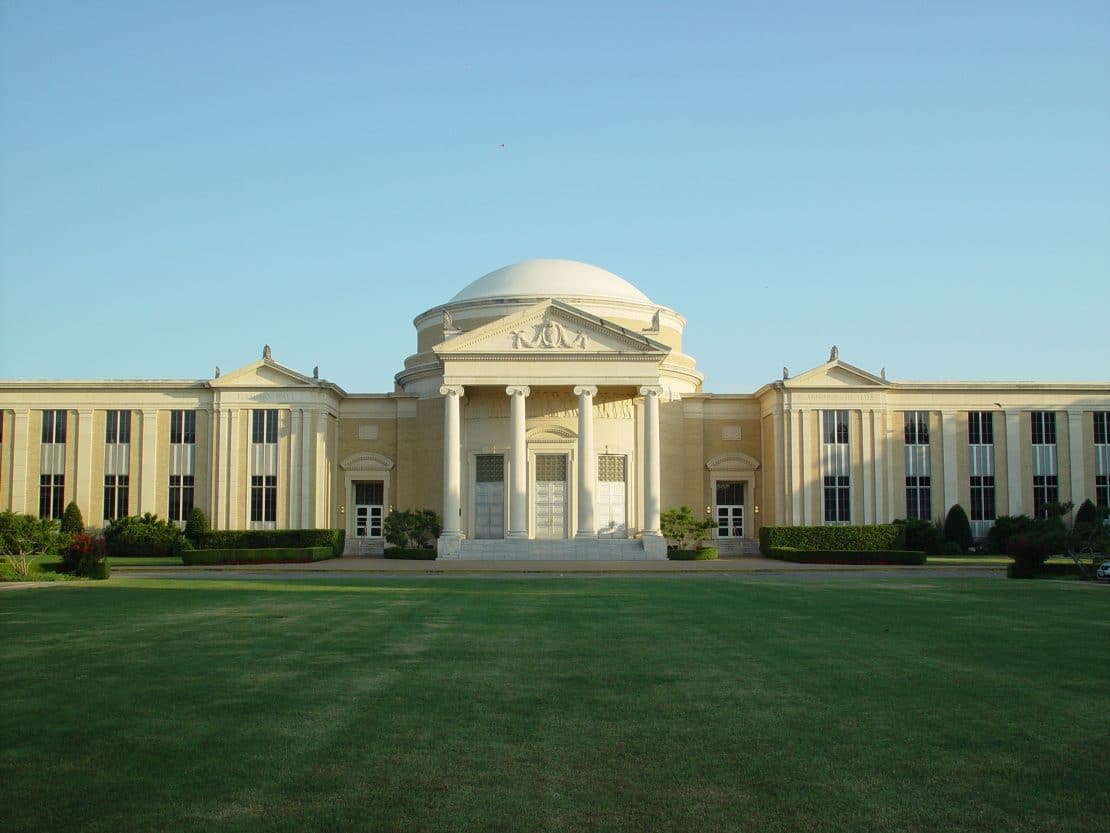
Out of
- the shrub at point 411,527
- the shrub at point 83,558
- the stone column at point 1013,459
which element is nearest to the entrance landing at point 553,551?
the shrub at point 411,527

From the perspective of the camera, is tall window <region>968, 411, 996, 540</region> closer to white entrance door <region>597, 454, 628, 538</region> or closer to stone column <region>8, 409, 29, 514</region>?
white entrance door <region>597, 454, 628, 538</region>

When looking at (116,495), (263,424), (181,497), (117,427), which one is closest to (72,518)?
(116,495)

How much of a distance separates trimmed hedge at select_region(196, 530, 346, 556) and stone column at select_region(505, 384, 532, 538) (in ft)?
32.9

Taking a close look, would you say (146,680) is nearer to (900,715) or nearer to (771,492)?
(900,715)

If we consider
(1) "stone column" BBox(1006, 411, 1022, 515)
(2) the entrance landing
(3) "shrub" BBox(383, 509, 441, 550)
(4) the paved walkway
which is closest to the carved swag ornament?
(3) "shrub" BBox(383, 509, 441, 550)

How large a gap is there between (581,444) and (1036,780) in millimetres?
49164

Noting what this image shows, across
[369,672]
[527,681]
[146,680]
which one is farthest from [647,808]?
[146,680]

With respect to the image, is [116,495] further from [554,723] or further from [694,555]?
[554,723]

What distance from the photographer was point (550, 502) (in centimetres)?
6197

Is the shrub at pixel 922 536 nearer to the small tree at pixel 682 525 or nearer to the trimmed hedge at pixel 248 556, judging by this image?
the small tree at pixel 682 525

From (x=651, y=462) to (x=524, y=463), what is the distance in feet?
22.4

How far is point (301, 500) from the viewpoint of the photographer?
205ft

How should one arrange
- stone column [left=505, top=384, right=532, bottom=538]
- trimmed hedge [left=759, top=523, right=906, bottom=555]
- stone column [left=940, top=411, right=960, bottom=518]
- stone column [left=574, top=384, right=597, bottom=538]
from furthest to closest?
stone column [left=940, top=411, right=960, bottom=518], trimmed hedge [left=759, top=523, right=906, bottom=555], stone column [left=574, top=384, right=597, bottom=538], stone column [left=505, top=384, right=532, bottom=538]

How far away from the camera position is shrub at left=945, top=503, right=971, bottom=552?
6200cm
